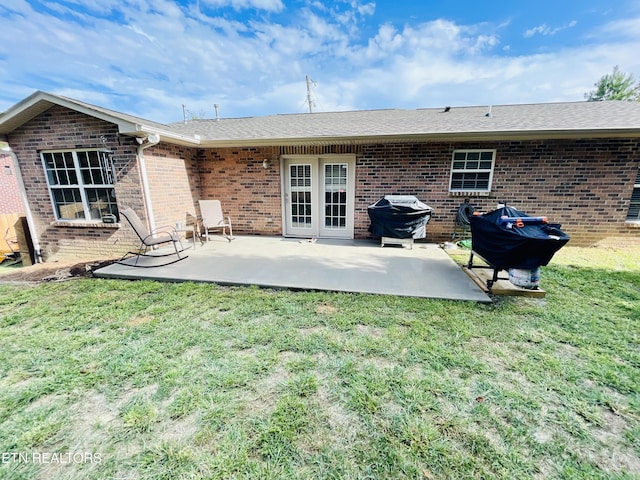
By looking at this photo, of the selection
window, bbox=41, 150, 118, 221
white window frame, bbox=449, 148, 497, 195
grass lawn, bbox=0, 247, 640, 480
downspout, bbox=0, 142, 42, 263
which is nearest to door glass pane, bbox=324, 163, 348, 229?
white window frame, bbox=449, 148, 497, 195

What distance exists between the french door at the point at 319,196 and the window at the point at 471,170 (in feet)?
8.19

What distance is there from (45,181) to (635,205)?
13.6 metres

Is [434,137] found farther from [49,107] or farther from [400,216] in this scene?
[49,107]

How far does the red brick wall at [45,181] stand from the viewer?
525 centimetres

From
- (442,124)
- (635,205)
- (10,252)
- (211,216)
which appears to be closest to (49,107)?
(211,216)

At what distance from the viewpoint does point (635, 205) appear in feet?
19.3

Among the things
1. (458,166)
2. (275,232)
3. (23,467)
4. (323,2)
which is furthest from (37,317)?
(323,2)

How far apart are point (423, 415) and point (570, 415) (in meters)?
1.02

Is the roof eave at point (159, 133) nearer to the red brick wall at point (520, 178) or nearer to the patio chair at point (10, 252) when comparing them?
the red brick wall at point (520, 178)

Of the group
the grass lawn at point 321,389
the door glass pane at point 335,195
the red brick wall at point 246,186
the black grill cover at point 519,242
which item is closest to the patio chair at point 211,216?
the red brick wall at point 246,186

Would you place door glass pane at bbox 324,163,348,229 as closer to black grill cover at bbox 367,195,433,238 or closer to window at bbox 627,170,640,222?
black grill cover at bbox 367,195,433,238

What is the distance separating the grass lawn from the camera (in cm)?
145

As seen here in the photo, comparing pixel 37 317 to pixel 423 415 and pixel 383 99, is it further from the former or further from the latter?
pixel 383 99

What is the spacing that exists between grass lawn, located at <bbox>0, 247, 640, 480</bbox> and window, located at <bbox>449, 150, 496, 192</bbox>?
348cm
